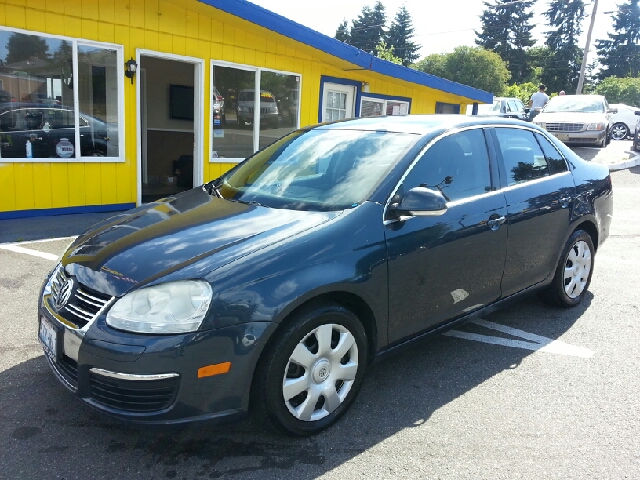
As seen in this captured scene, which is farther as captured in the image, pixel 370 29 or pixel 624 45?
pixel 370 29

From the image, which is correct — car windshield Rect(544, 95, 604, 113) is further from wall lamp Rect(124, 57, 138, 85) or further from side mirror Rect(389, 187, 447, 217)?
side mirror Rect(389, 187, 447, 217)

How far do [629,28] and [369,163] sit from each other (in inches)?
2676

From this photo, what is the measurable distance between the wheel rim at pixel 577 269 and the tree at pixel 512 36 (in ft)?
192

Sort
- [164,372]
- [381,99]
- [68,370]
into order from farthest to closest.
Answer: [381,99]
[68,370]
[164,372]

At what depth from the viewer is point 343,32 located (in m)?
65.5

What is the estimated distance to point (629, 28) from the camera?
193ft

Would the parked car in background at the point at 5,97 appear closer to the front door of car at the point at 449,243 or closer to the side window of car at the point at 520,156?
the front door of car at the point at 449,243

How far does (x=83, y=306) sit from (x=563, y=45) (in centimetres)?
6398

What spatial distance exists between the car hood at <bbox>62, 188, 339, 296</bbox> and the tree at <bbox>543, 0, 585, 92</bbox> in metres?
59.9

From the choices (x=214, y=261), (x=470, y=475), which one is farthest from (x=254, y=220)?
(x=470, y=475)

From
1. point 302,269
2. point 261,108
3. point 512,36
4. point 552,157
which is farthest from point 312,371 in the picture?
point 512,36

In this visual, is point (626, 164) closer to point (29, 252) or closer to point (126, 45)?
point (126, 45)

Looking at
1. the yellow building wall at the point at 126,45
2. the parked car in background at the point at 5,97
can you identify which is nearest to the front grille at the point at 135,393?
the yellow building wall at the point at 126,45

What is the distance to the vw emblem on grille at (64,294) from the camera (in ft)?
9.21
